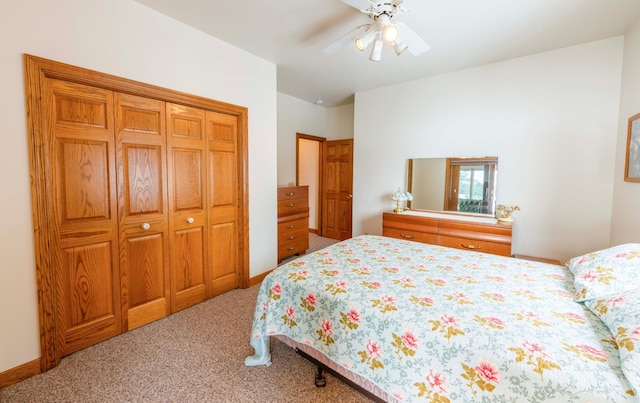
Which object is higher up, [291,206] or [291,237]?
[291,206]

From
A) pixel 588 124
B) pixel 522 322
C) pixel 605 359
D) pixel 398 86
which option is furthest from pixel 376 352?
pixel 398 86

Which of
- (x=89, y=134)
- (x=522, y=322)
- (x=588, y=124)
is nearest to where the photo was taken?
(x=522, y=322)

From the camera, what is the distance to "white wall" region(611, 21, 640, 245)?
86.4 inches

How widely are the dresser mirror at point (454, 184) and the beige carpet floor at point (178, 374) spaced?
8.87 ft

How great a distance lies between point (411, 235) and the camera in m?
3.46

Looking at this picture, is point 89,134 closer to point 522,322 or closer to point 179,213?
point 179,213

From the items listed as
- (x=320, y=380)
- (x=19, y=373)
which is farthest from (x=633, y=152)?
(x=19, y=373)

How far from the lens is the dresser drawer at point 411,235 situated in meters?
3.30

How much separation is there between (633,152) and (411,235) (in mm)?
2069

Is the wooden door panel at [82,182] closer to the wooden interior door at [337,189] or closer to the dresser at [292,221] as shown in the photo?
the dresser at [292,221]

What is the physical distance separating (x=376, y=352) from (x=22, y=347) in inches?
86.7

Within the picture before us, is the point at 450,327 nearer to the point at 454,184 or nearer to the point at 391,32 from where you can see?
the point at 391,32

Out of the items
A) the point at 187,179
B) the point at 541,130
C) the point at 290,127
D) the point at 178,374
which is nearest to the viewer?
the point at 178,374

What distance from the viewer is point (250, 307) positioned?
263 centimetres
